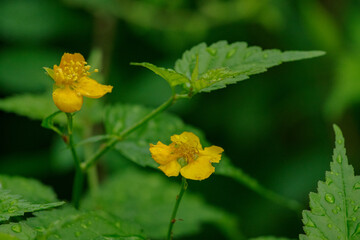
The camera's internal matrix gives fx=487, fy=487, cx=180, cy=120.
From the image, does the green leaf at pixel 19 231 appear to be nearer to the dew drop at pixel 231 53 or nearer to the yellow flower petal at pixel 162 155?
the yellow flower petal at pixel 162 155

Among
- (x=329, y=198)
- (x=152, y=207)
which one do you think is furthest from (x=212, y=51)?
(x=152, y=207)

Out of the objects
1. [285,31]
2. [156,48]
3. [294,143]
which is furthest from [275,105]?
[156,48]

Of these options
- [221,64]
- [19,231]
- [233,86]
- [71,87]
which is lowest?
[19,231]

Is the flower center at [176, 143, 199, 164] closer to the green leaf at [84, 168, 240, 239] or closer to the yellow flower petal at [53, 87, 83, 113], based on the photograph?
the yellow flower petal at [53, 87, 83, 113]

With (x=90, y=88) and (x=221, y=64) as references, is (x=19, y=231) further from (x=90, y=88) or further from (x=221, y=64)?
(x=221, y=64)

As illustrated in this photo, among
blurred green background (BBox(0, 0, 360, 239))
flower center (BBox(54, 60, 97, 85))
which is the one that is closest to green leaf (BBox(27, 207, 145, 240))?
flower center (BBox(54, 60, 97, 85))

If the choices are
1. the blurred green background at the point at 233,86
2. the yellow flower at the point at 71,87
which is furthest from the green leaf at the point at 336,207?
the blurred green background at the point at 233,86
